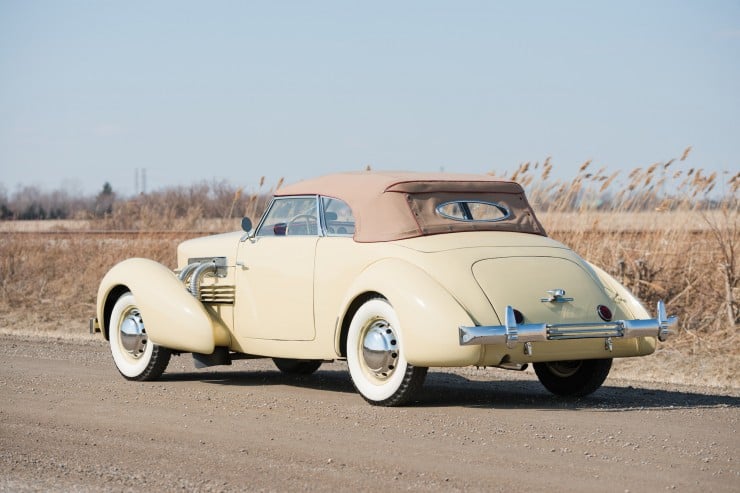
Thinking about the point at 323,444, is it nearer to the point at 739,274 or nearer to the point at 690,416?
the point at 690,416

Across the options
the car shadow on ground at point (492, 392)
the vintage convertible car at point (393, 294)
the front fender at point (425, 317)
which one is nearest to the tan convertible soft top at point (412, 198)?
the vintage convertible car at point (393, 294)

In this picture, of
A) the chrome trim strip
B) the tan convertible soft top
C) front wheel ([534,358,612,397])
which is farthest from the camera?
front wheel ([534,358,612,397])

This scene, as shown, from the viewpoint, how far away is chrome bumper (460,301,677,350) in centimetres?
728

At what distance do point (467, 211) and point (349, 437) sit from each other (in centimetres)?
246

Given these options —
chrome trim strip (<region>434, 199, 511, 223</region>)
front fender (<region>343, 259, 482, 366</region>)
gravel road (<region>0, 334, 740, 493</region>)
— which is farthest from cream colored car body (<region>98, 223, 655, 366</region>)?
gravel road (<region>0, 334, 740, 493</region>)

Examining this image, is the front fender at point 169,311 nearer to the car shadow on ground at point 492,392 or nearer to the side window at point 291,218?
the car shadow on ground at point 492,392

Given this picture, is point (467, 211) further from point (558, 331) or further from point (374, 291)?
point (558, 331)

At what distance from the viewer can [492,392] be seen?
916 cm

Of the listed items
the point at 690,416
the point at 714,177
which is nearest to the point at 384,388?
the point at 690,416

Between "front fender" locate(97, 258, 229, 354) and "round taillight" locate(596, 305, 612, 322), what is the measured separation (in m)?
3.10

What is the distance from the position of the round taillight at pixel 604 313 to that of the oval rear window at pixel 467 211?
43.7 inches

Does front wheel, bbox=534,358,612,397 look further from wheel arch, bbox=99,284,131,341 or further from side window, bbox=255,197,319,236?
wheel arch, bbox=99,284,131,341

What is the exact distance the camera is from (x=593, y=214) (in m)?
13.9

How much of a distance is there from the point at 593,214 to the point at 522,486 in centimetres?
870
